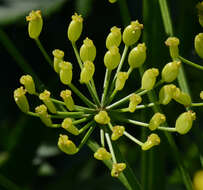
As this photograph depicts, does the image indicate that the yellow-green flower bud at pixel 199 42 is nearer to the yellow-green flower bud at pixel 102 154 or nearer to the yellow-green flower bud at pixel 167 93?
the yellow-green flower bud at pixel 167 93

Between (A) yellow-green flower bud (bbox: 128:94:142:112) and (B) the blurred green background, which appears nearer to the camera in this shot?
(A) yellow-green flower bud (bbox: 128:94:142:112)

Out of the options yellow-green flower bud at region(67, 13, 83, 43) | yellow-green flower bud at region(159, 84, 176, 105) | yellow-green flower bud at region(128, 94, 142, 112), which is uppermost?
yellow-green flower bud at region(67, 13, 83, 43)

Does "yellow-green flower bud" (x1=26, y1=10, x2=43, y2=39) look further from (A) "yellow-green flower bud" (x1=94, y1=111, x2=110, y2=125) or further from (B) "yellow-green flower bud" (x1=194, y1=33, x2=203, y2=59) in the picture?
(B) "yellow-green flower bud" (x1=194, y1=33, x2=203, y2=59)

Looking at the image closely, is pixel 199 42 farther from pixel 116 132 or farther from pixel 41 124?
pixel 41 124

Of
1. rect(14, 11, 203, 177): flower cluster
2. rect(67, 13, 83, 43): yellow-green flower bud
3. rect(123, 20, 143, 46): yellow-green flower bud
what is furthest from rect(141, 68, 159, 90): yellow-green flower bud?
rect(67, 13, 83, 43): yellow-green flower bud

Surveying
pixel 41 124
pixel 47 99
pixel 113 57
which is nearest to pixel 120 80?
pixel 113 57

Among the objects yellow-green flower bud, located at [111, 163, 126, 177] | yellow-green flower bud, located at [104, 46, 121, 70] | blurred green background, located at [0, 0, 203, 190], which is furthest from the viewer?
blurred green background, located at [0, 0, 203, 190]

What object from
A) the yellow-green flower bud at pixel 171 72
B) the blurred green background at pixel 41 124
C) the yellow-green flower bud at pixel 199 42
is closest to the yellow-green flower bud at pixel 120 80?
the yellow-green flower bud at pixel 171 72

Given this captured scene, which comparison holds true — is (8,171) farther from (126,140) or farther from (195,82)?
(195,82)
